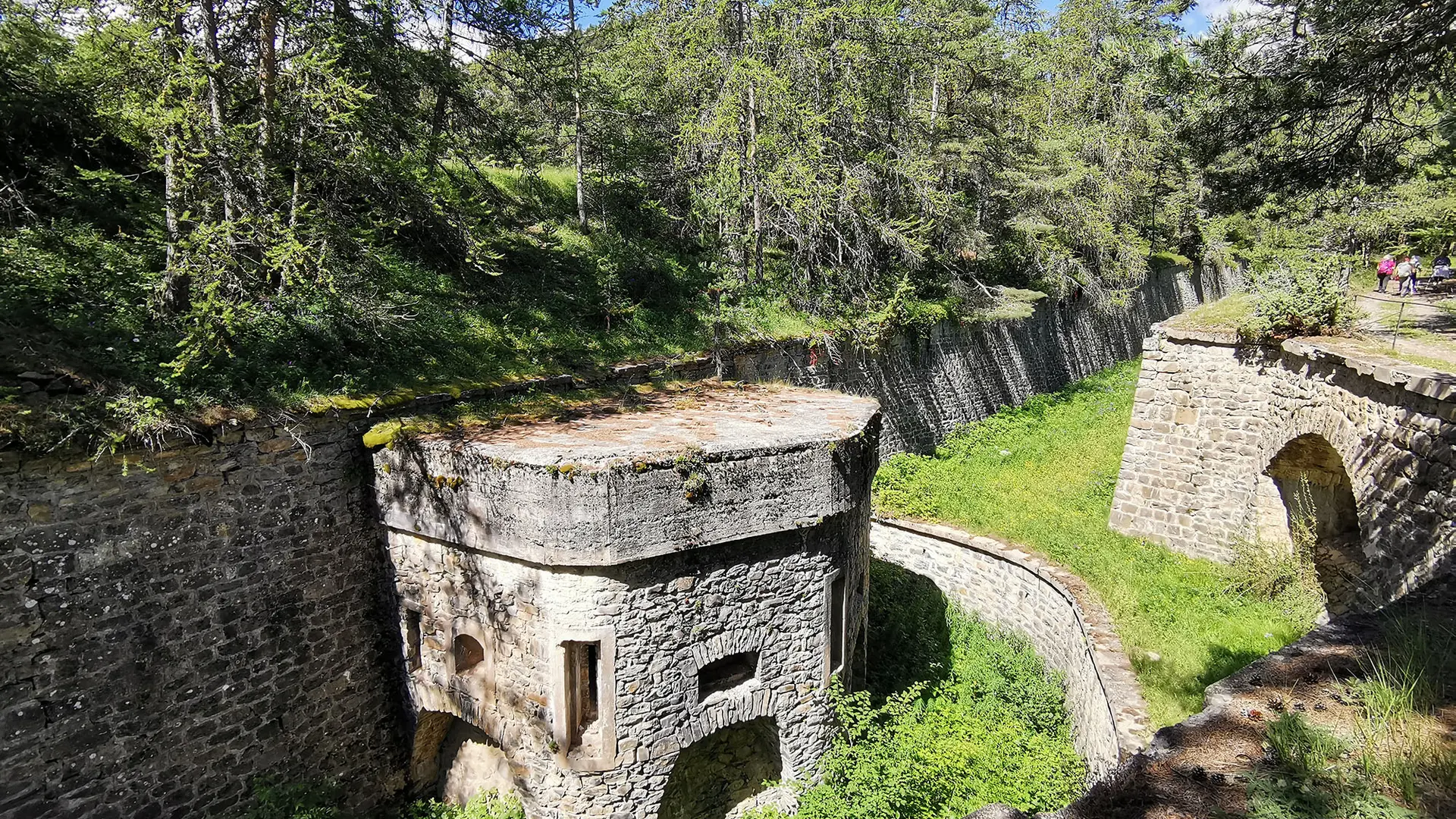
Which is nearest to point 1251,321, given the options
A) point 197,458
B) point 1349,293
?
point 1349,293

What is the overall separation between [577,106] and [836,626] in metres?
10.8

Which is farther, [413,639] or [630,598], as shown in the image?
[413,639]

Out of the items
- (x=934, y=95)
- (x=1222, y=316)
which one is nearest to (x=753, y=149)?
(x=934, y=95)

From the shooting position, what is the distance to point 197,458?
6453 mm

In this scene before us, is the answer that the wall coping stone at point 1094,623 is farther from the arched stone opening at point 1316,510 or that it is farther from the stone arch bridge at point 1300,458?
the arched stone opening at point 1316,510

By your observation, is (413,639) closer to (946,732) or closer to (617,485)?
(617,485)

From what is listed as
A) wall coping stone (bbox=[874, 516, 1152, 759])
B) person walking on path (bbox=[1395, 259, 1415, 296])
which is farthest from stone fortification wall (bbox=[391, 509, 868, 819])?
person walking on path (bbox=[1395, 259, 1415, 296])

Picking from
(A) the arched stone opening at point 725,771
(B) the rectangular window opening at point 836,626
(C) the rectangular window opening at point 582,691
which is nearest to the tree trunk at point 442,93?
(C) the rectangular window opening at point 582,691

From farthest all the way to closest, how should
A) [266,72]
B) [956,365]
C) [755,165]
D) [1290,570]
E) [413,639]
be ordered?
[956,365], [755,165], [1290,570], [266,72], [413,639]

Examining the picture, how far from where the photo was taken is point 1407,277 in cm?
1404

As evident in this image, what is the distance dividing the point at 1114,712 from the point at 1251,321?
21.0 ft

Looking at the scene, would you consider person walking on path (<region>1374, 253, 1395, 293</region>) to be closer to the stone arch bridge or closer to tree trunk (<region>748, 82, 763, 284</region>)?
the stone arch bridge

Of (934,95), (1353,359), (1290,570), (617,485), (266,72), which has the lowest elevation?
(1290,570)

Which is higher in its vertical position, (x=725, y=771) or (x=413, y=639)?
(x=413, y=639)
